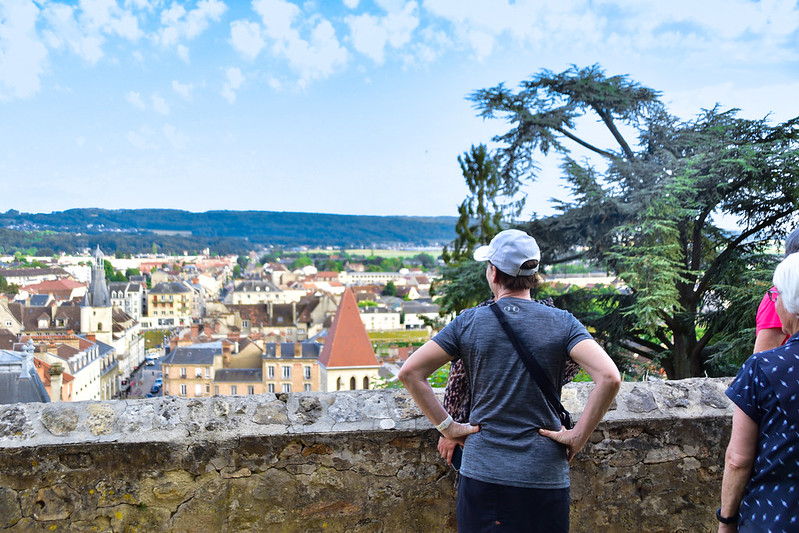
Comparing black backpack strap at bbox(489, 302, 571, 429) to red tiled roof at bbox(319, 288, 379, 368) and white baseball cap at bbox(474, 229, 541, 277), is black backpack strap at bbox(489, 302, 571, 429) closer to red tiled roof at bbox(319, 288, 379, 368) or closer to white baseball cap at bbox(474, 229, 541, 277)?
white baseball cap at bbox(474, 229, 541, 277)

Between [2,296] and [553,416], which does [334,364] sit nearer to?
[2,296]

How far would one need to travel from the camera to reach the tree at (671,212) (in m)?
9.95

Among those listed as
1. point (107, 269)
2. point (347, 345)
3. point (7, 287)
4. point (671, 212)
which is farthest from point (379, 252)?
point (671, 212)

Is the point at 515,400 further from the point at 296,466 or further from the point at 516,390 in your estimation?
the point at 296,466

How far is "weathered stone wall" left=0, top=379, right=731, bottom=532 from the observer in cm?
261

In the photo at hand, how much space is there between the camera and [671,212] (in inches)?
404

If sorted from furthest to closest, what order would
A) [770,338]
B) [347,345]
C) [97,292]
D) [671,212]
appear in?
[97,292] → [347,345] → [671,212] → [770,338]

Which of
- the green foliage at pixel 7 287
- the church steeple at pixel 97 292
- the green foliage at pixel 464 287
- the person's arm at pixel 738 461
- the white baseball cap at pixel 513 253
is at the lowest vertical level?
the church steeple at pixel 97 292

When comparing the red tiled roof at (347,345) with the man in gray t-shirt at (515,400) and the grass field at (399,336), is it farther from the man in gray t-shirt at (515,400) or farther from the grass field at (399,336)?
the man in gray t-shirt at (515,400)

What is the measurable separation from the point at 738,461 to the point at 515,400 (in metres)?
0.62

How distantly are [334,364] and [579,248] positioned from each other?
84.4 ft

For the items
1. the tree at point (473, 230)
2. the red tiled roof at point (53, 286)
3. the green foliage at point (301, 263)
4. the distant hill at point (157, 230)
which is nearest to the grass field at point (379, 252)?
the distant hill at point (157, 230)

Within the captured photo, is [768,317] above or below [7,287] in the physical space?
above

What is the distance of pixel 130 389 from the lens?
42.4 meters
